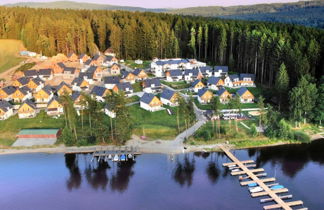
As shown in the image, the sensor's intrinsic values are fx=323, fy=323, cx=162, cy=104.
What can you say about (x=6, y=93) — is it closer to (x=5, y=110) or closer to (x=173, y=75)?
(x=5, y=110)

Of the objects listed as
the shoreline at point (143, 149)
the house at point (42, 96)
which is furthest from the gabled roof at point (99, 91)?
the shoreline at point (143, 149)

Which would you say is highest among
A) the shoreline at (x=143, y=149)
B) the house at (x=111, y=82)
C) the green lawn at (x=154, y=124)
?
the house at (x=111, y=82)

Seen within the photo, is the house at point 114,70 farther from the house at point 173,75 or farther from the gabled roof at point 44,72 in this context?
the gabled roof at point 44,72

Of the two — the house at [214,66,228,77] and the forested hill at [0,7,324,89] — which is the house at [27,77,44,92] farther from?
the house at [214,66,228,77]

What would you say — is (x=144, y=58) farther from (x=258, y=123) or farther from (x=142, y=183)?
(x=142, y=183)

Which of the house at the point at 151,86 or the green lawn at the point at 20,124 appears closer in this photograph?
the green lawn at the point at 20,124

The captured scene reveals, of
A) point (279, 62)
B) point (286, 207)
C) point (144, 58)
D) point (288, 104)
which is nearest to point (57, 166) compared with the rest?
point (286, 207)

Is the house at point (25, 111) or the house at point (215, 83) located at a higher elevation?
the house at point (215, 83)
